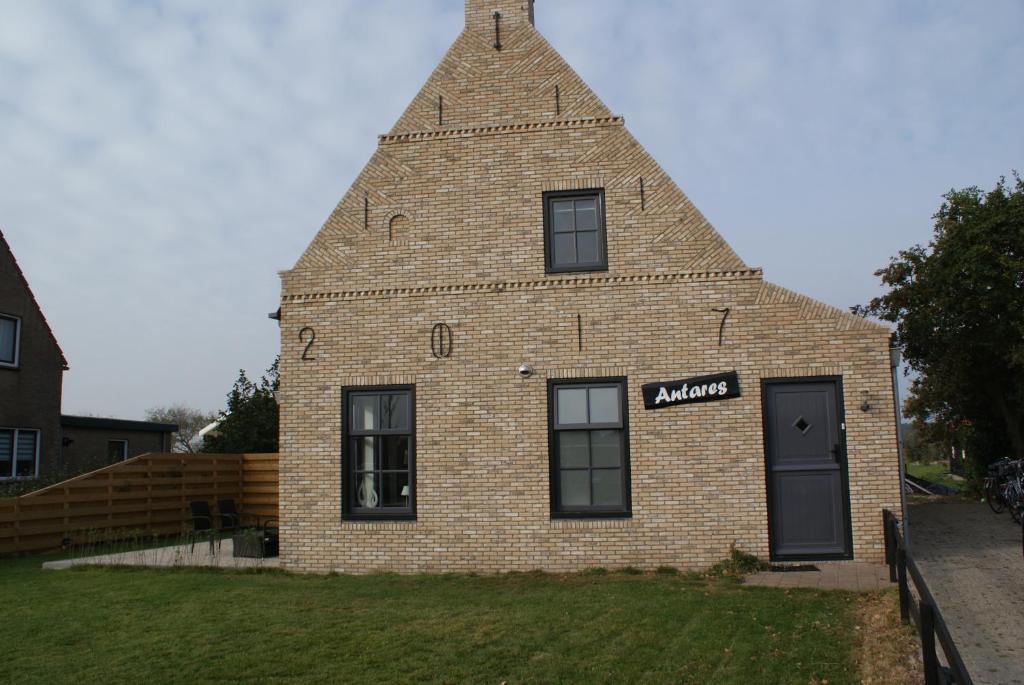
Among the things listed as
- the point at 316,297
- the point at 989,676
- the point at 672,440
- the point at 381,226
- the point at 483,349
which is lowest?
the point at 989,676

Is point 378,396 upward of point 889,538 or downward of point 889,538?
upward

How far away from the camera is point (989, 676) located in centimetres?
584

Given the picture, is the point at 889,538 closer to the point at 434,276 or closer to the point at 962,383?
the point at 434,276

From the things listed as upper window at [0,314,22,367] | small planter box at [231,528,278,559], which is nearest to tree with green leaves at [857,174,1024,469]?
small planter box at [231,528,278,559]

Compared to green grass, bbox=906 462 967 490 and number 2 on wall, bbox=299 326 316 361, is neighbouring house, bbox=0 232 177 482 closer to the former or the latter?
number 2 on wall, bbox=299 326 316 361

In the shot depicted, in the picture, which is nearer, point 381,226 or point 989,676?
point 989,676

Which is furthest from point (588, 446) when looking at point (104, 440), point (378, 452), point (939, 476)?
point (939, 476)

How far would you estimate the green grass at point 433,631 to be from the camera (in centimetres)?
617

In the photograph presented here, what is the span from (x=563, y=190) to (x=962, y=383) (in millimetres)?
14164

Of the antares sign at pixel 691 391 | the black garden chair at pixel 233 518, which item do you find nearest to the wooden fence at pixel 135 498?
the black garden chair at pixel 233 518

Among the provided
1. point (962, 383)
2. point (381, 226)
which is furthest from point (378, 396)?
point (962, 383)

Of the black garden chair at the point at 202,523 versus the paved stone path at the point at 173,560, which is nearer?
the paved stone path at the point at 173,560

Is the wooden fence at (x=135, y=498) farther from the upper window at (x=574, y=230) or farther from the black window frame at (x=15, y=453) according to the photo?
the upper window at (x=574, y=230)

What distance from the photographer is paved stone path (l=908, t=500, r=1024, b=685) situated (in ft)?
20.6
